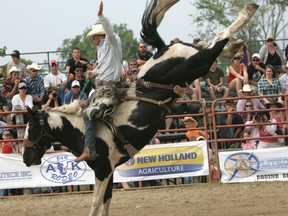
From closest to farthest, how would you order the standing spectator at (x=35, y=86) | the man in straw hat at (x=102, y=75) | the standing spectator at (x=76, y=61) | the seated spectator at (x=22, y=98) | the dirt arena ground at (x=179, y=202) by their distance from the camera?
1. the man in straw hat at (x=102, y=75)
2. the dirt arena ground at (x=179, y=202)
3. the seated spectator at (x=22, y=98)
4. the standing spectator at (x=76, y=61)
5. the standing spectator at (x=35, y=86)

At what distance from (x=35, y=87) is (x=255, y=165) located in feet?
17.8

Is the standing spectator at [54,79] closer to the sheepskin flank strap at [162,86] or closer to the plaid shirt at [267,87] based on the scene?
the plaid shirt at [267,87]

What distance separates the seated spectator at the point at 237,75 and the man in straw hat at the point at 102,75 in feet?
22.8

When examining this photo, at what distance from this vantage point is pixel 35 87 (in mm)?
17000

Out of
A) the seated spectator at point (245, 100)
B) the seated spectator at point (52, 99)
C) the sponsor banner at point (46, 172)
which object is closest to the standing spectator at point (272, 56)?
the seated spectator at point (245, 100)

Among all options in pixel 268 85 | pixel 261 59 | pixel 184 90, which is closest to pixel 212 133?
pixel 268 85

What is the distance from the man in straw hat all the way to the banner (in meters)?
4.22

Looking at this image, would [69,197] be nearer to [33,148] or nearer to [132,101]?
[33,148]

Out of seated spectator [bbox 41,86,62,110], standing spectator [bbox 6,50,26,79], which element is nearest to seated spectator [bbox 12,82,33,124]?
seated spectator [bbox 41,86,62,110]

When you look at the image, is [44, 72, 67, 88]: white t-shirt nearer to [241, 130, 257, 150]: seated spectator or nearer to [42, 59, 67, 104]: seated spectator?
[42, 59, 67, 104]: seated spectator

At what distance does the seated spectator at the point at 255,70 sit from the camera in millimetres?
17438

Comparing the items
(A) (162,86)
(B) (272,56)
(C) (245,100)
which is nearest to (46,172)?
(C) (245,100)

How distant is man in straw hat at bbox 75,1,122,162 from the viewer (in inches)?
408

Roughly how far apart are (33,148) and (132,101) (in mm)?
1743
